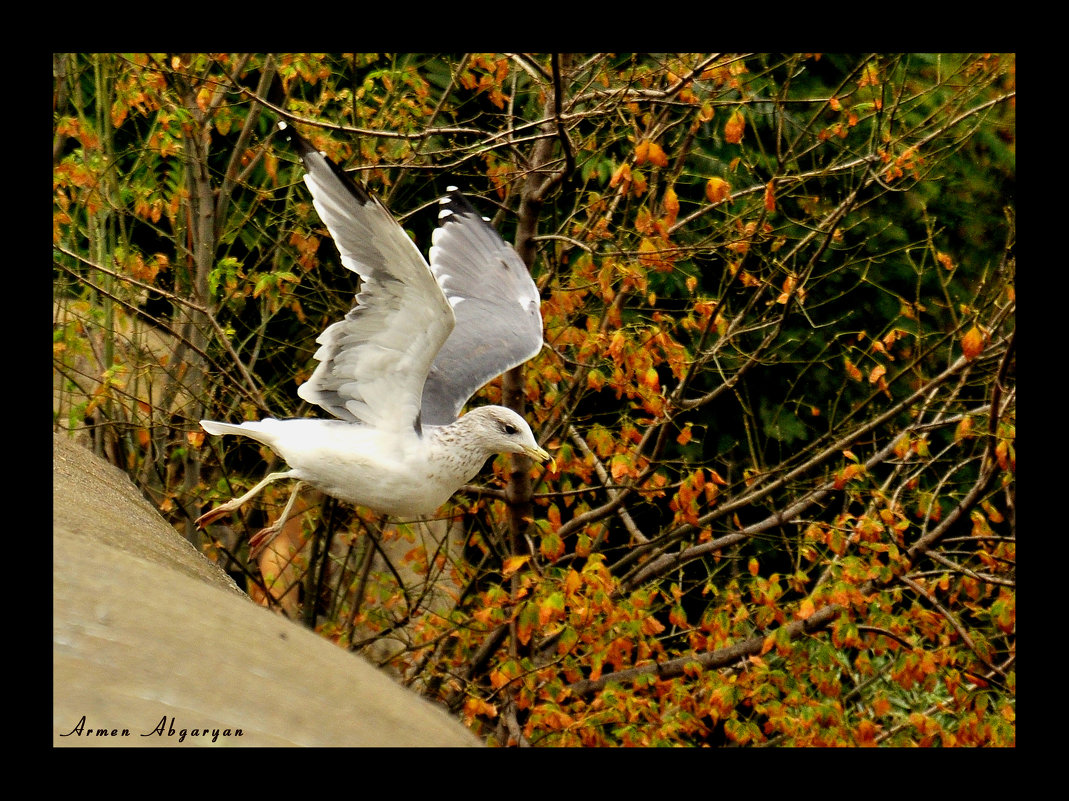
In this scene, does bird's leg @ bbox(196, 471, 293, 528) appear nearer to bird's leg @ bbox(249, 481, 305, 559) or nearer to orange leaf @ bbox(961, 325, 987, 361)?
bird's leg @ bbox(249, 481, 305, 559)

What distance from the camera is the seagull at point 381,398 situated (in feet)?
11.5

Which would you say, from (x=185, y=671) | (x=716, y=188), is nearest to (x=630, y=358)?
(x=716, y=188)

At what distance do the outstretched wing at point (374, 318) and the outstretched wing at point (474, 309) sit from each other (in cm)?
36

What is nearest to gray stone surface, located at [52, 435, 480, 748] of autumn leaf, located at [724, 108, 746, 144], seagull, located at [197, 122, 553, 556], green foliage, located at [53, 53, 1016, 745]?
seagull, located at [197, 122, 553, 556]

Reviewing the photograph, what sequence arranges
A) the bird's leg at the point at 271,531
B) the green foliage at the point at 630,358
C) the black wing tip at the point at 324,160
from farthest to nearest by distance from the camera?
1. the green foliage at the point at 630,358
2. the bird's leg at the point at 271,531
3. the black wing tip at the point at 324,160

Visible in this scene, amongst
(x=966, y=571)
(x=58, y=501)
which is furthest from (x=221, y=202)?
(x=966, y=571)

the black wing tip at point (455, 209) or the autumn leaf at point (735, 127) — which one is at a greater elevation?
the autumn leaf at point (735, 127)

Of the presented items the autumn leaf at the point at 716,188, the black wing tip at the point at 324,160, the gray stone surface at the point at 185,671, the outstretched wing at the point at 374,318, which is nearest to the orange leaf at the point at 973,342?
the autumn leaf at the point at 716,188

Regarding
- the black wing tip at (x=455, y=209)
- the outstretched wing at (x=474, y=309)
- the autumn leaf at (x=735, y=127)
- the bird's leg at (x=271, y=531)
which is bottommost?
the bird's leg at (x=271, y=531)

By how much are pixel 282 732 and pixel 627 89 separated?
2.56 meters

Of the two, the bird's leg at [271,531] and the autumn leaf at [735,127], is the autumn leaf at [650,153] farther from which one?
the bird's leg at [271,531]

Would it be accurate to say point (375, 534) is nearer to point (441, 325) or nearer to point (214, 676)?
point (441, 325)

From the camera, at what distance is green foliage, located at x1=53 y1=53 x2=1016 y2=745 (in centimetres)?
422

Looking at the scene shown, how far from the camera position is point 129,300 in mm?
5336
